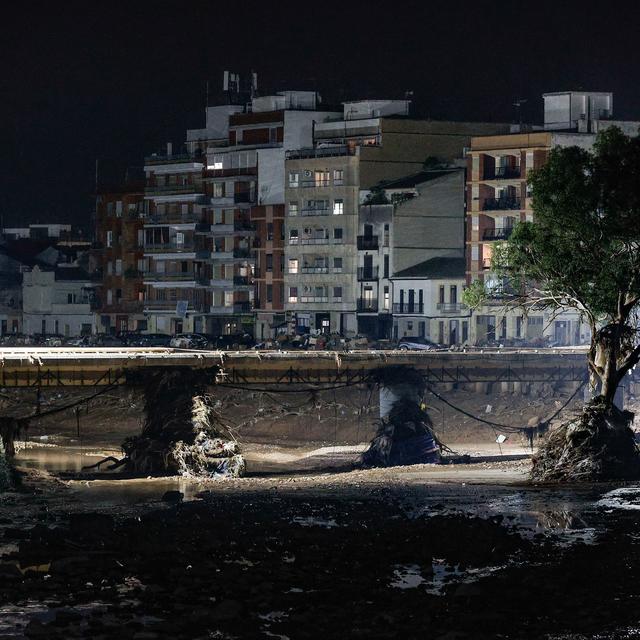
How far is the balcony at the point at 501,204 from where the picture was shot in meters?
128

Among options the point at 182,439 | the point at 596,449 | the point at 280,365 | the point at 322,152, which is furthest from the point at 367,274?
the point at 596,449

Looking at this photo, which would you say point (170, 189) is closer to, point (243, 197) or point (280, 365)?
point (243, 197)

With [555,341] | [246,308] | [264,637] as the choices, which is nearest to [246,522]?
[264,637]

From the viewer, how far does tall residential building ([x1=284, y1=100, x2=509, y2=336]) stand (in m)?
140

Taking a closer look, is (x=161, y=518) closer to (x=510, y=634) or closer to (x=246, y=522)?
(x=246, y=522)

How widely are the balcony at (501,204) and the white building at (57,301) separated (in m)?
53.4

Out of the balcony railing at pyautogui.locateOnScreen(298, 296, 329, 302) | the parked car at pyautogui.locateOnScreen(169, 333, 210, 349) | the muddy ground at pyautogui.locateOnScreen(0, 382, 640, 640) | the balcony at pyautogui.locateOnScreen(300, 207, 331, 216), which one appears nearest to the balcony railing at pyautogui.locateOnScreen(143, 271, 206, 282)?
the balcony railing at pyautogui.locateOnScreen(298, 296, 329, 302)

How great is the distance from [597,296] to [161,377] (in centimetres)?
2556

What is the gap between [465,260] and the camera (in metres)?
134

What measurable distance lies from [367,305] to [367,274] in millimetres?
2656

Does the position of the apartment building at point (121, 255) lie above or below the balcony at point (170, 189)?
below

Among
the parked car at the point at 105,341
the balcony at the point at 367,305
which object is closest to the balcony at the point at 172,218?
the parked car at the point at 105,341

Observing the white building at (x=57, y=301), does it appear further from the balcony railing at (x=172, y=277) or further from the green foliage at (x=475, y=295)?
the green foliage at (x=475, y=295)

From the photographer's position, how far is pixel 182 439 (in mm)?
70812
